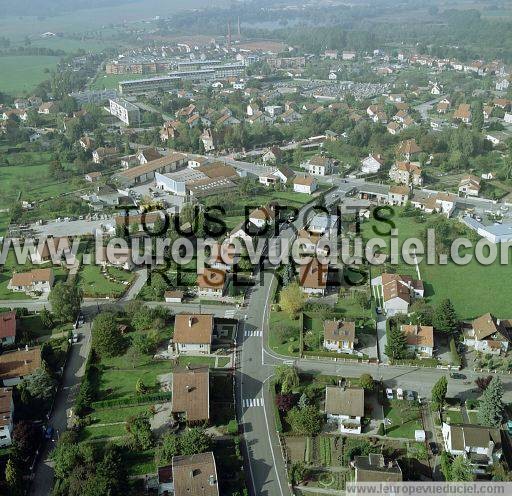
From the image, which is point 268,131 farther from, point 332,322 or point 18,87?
point 18,87

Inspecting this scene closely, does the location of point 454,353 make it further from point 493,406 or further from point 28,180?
point 28,180

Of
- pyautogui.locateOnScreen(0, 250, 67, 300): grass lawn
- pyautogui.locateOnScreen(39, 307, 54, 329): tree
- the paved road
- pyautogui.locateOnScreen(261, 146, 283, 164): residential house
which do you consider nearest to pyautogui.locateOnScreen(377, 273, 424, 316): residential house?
the paved road

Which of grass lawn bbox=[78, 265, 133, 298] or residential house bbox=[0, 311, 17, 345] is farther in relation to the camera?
grass lawn bbox=[78, 265, 133, 298]

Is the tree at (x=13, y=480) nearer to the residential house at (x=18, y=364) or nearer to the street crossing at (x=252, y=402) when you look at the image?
the residential house at (x=18, y=364)

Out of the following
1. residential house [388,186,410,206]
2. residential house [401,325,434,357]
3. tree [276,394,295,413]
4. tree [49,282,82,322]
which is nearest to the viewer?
tree [276,394,295,413]

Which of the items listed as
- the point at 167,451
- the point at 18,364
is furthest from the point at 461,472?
the point at 18,364

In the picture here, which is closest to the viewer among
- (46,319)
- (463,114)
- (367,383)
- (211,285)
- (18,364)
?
(367,383)

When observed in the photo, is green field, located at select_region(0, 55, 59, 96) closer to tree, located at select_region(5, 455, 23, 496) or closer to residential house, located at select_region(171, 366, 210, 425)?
residential house, located at select_region(171, 366, 210, 425)
